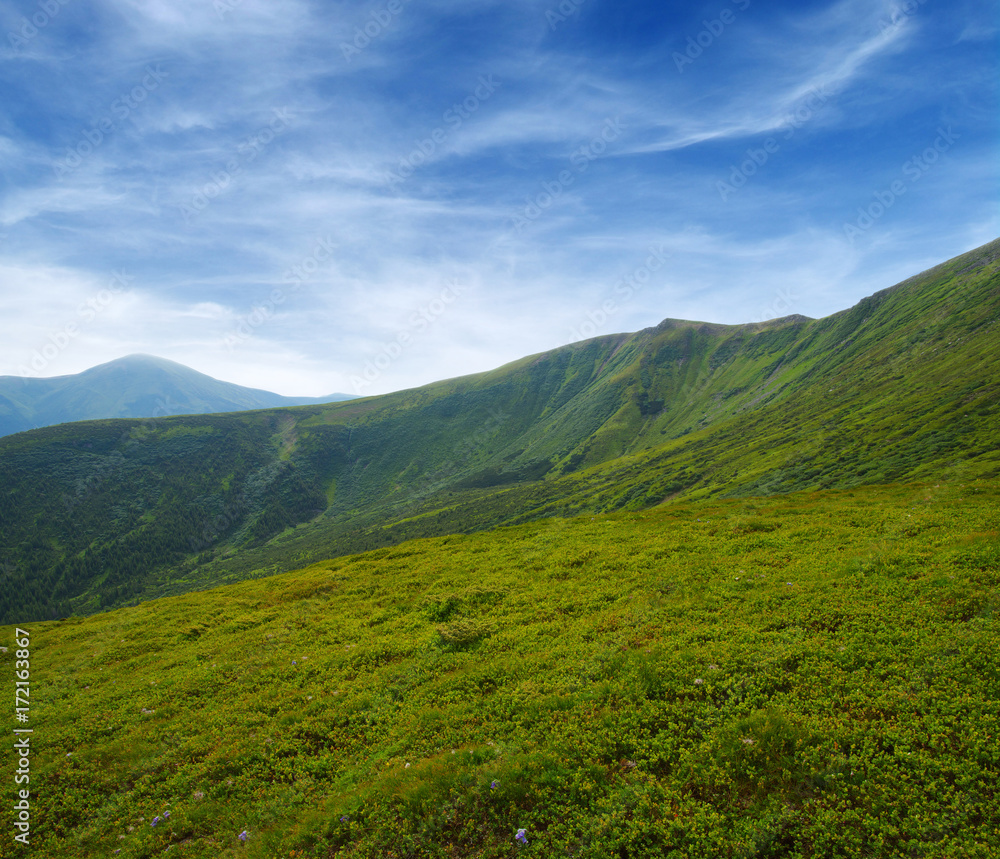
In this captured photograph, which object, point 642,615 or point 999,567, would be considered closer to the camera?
point 999,567

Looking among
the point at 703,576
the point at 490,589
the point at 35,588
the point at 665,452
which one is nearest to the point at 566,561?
the point at 490,589

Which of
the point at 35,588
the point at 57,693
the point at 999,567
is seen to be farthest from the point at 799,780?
the point at 35,588

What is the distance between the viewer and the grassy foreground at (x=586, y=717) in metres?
8.82

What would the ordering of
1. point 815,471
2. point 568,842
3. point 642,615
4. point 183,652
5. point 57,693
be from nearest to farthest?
point 568,842, point 642,615, point 57,693, point 183,652, point 815,471

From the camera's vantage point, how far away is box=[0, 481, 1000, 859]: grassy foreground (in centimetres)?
882

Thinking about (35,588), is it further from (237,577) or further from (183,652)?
(183,652)

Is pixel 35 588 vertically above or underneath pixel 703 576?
underneath

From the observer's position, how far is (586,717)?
12.0 m

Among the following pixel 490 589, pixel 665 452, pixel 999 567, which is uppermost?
pixel 999 567

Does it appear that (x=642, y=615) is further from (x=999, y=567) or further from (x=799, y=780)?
(x=999, y=567)

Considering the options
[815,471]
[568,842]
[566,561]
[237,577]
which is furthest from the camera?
[237,577]

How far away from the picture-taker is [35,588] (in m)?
192

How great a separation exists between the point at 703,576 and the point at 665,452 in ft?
591

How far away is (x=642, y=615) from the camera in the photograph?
678 inches
